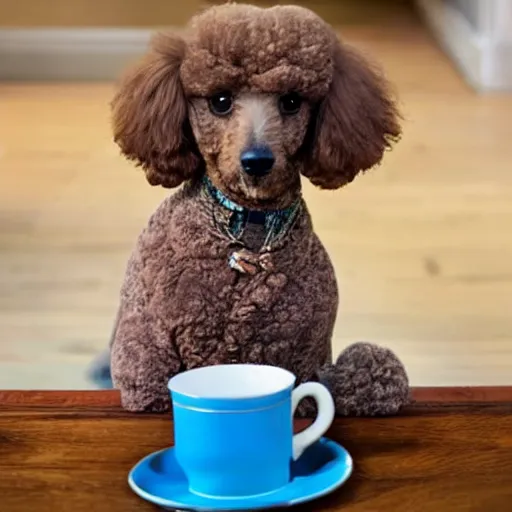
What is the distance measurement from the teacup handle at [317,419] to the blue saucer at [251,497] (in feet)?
0.06

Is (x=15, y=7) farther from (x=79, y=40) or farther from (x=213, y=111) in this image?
(x=213, y=111)

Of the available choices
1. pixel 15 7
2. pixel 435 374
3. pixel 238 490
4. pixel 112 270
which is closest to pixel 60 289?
pixel 112 270

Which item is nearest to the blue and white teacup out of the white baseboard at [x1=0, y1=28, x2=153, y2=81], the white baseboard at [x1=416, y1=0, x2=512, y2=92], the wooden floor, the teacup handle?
the teacup handle

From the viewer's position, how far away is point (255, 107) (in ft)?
3.11

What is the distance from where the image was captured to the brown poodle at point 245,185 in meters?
0.95

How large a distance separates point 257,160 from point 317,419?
0.21 meters

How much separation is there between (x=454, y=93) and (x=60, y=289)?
209cm

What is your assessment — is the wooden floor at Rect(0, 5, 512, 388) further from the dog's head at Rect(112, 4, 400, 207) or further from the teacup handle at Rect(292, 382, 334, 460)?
the teacup handle at Rect(292, 382, 334, 460)

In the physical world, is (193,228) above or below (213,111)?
below

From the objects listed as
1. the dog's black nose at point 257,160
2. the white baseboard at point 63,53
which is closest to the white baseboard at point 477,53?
the white baseboard at point 63,53

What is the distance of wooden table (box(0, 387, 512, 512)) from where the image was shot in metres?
0.83

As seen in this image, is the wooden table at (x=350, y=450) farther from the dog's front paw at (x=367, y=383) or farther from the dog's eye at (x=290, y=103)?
the dog's eye at (x=290, y=103)

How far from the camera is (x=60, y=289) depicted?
2.12 m

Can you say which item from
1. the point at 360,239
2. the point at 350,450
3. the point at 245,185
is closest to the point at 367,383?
the point at 350,450
